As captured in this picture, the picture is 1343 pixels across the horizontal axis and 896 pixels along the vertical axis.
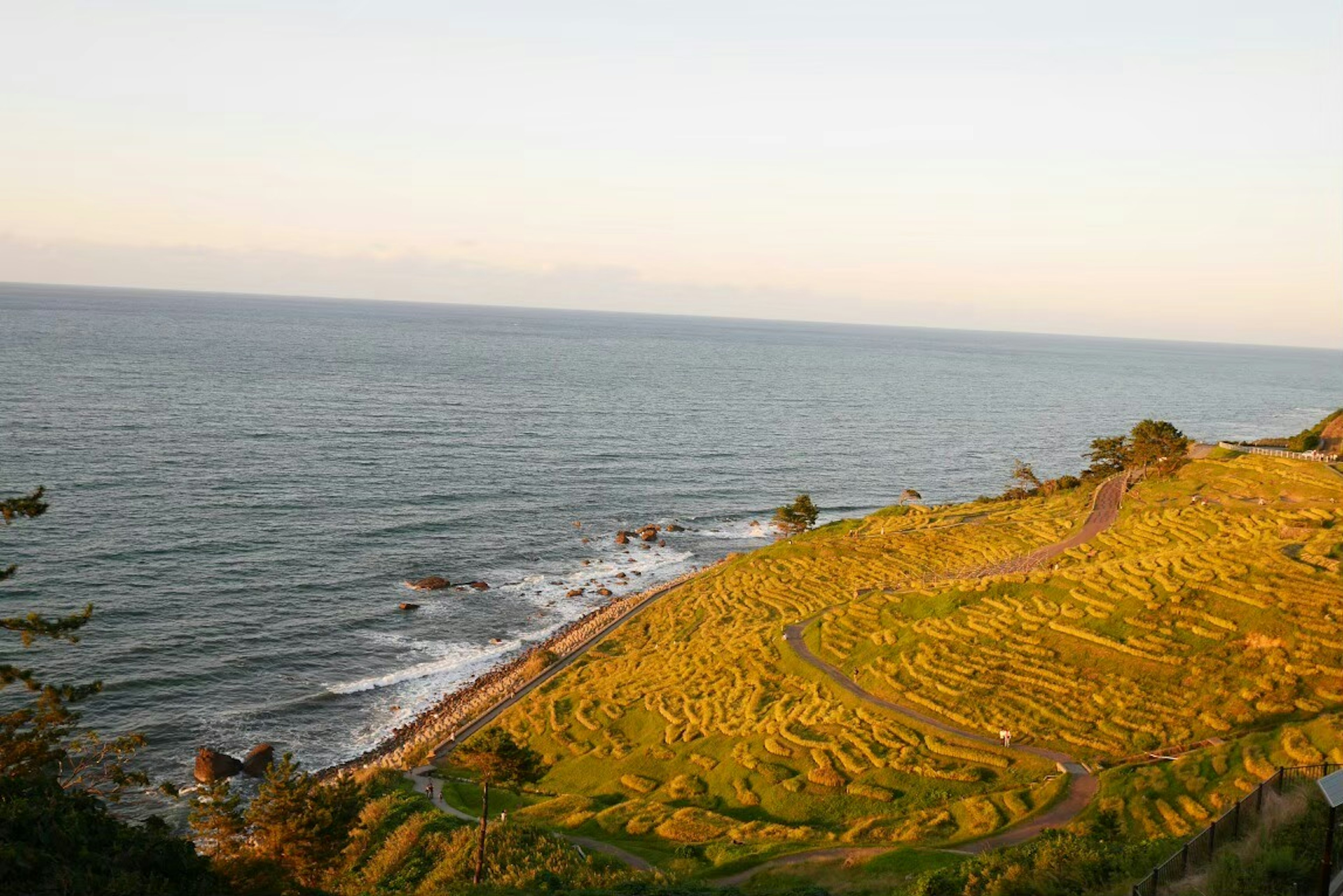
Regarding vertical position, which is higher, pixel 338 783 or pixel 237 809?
pixel 338 783

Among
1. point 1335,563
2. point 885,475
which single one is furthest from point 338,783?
point 885,475

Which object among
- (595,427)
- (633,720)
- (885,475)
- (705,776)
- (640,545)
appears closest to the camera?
(705,776)

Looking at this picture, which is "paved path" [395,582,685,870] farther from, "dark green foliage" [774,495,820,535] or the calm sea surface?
"dark green foliage" [774,495,820,535]

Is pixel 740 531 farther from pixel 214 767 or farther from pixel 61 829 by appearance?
pixel 61 829

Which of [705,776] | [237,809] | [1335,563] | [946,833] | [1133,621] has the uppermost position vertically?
[1335,563]

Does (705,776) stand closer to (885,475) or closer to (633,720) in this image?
(633,720)

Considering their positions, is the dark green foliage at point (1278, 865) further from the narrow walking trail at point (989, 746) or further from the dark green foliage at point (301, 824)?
the dark green foliage at point (301, 824)

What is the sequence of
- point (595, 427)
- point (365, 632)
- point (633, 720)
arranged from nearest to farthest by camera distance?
point (633, 720) < point (365, 632) < point (595, 427)
